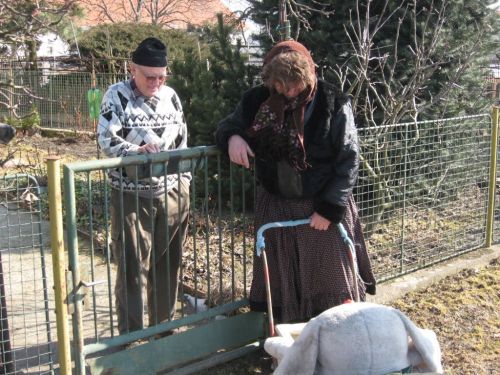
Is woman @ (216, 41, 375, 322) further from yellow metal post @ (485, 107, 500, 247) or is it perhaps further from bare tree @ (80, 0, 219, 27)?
bare tree @ (80, 0, 219, 27)

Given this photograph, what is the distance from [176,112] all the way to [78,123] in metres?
12.1

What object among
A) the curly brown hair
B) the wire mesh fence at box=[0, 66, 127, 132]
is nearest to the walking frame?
the curly brown hair

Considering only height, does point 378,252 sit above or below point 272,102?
below

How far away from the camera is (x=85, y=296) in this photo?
10.9ft

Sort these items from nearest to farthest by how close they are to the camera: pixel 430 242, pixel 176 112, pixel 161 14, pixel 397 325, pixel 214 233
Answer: pixel 397 325 → pixel 176 112 → pixel 430 242 → pixel 214 233 → pixel 161 14

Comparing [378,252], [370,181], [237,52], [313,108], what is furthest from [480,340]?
[237,52]

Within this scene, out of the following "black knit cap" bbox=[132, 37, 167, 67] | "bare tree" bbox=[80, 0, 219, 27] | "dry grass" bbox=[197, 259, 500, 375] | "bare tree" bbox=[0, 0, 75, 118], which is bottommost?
"dry grass" bbox=[197, 259, 500, 375]

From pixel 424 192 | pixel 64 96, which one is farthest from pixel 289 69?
pixel 64 96

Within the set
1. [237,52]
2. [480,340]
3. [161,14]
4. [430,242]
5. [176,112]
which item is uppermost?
[161,14]

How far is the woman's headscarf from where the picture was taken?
3.43m

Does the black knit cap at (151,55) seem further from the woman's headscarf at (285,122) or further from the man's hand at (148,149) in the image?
the woman's headscarf at (285,122)

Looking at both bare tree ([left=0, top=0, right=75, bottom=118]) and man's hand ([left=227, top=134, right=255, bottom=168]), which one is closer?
man's hand ([left=227, top=134, right=255, bottom=168])

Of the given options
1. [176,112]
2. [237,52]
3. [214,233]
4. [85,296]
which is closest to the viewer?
[85,296]

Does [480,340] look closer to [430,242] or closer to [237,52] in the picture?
[430,242]
